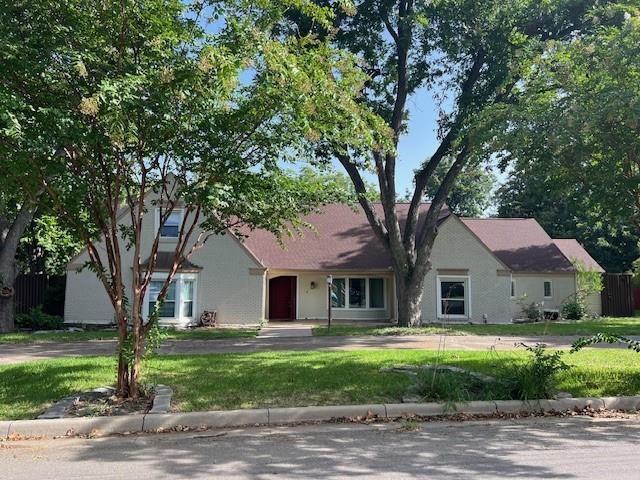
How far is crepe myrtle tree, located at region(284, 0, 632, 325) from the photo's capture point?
689 inches

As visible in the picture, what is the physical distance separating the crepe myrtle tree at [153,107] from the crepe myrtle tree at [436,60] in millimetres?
8708

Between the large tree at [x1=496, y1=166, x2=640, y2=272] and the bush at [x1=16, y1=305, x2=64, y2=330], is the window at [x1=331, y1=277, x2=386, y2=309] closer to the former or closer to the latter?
Result: the bush at [x1=16, y1=305, x2=64, y2=330]

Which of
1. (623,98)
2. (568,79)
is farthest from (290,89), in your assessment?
(568,79)

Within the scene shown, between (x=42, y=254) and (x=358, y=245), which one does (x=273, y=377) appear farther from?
(x=42, y=254)

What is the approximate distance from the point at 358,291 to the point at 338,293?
0.97 metres

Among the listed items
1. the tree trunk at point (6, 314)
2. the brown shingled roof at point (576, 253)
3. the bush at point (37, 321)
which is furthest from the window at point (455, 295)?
the tree trunk at point (6, 314)

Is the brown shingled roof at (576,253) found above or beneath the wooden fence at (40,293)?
above

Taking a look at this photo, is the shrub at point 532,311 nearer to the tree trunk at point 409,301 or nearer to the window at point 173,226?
the tree trunk at point 409,301

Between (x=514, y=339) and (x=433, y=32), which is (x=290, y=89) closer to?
(x=514, y=339)

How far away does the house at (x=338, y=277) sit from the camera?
21734 mm

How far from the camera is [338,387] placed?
8.52 meters

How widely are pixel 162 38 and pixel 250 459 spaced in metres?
5.21

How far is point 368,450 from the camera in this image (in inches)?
235

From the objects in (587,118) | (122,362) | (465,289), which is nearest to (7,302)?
(122,362)
